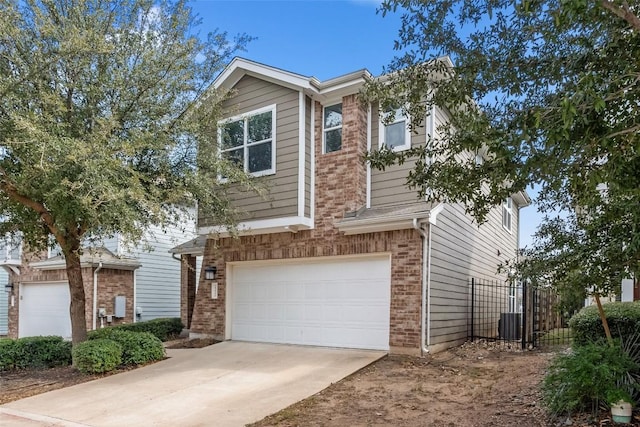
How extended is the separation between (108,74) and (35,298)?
1340 cm

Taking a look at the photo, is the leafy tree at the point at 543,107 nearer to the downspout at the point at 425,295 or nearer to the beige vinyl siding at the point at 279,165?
the downspout at the point at 425,295

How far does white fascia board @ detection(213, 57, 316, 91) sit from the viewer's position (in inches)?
447

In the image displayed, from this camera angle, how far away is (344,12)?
9.33 metres

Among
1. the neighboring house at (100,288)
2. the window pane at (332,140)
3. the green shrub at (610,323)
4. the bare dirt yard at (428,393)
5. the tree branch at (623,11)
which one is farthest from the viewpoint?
the neighboring house at (100,288)

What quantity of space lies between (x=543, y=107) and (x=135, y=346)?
9.40 metres

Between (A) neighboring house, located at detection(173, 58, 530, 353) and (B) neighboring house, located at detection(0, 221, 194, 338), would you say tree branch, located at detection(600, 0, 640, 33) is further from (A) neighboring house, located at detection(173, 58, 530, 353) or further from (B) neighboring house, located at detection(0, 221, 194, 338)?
(B) neighboring house, located at detection(0, 221, 194, 338)

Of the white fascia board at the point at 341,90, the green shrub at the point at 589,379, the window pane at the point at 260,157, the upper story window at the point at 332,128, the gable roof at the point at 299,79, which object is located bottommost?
the green shrub at the point at 589,379

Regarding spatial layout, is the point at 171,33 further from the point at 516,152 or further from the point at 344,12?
the point at 516,152

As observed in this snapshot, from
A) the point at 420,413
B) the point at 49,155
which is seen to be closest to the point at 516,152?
the point at 420,413

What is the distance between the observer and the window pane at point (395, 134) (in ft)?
35.5

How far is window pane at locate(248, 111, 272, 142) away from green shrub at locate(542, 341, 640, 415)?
8624mm

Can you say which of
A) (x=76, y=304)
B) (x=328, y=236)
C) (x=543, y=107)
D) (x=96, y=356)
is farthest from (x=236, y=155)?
(x=543, y=107)

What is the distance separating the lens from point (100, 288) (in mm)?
17078

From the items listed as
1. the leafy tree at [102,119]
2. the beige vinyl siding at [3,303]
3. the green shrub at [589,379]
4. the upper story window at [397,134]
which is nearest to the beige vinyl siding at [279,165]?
the leafy tree at [102,119]
